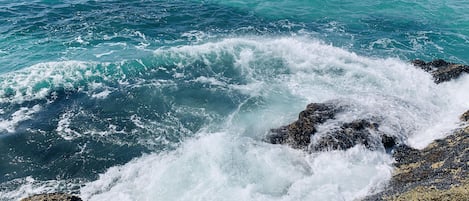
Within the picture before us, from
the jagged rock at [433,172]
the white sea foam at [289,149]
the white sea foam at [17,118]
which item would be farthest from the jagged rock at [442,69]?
the white sea foam at [17,118]

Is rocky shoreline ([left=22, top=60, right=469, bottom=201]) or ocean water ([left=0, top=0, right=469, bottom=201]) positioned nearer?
rocky shoreline ([left=22, top=60, right=469, bottom=201])

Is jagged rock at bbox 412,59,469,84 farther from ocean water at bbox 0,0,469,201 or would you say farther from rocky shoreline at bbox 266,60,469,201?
rocky shoreline at bbox 266,60,469,201

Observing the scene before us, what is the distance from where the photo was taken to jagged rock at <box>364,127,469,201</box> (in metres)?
19.2

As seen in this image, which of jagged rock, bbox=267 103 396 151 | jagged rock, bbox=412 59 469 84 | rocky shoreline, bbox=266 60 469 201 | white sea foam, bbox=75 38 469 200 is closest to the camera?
rocky shoreline, bbox=266 60 469 201

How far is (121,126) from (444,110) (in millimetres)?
28073

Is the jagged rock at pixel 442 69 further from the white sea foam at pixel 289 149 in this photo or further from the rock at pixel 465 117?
the rock at pixel 465 117

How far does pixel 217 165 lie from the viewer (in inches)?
1086

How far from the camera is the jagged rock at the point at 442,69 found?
1454 inches

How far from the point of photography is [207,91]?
38.2 m

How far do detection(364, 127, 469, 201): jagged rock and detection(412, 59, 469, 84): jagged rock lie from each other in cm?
1182

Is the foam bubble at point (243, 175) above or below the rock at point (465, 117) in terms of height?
below

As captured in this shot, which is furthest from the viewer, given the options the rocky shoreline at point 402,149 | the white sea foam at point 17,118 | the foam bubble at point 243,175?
the white sea foam at point 17,118

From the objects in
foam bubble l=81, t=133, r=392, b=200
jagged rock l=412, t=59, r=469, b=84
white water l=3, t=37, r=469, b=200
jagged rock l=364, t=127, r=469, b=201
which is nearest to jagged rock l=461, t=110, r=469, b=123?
white water l=3, t=37, r=469, b=200

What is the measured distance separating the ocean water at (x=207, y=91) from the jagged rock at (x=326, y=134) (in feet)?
2.42
